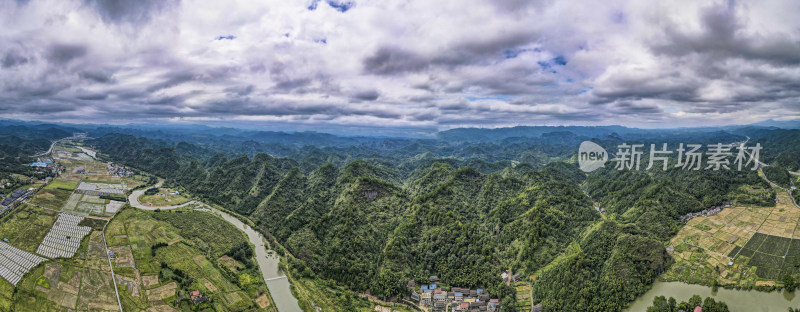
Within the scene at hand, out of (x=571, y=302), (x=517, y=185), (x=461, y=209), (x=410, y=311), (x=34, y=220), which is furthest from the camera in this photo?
(x=517, y=185)

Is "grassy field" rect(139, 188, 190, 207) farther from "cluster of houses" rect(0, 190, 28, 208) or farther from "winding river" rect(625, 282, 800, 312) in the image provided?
"winding river" rect(625, 282, 800, 312)

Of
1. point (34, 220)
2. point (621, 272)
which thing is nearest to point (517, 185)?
point (621, 272)

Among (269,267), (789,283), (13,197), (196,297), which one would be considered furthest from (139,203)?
(789,283)

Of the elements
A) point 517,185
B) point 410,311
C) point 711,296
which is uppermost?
point 517,185

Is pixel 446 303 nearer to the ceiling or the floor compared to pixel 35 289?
nearer to the floor

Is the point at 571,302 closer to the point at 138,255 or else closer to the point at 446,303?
the point at 446,303

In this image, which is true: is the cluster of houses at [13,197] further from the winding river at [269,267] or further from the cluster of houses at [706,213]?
the cluster of houses at [706,213]

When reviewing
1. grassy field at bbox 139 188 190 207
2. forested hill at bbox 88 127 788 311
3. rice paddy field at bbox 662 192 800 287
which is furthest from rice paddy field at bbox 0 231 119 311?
rice paddy field at bbox 662 192 800 287

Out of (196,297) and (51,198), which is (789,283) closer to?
(196,297)
